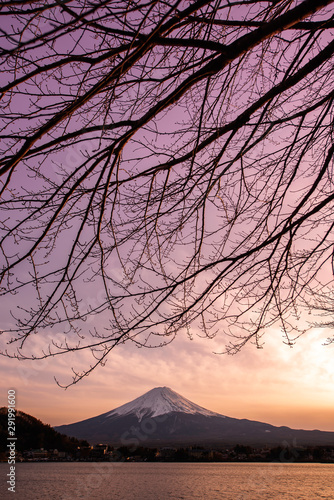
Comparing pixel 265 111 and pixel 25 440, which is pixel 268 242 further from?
pixel 25 440

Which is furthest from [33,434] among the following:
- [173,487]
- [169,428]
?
[169,428]

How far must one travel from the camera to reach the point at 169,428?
175 metres

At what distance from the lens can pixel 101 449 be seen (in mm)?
107562

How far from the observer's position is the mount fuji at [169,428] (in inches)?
5989

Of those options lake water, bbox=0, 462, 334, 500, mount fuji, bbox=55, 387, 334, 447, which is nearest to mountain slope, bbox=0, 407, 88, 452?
lake water, bbox=0, 462, 334, 500

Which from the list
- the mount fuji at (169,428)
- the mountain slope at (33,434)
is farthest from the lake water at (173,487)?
the mount fuji at (169,428)

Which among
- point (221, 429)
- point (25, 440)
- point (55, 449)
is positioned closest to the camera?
point (25, 440)

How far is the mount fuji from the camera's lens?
152125mm

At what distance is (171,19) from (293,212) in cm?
191

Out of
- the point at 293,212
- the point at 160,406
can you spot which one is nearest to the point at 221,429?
the point at 160,406

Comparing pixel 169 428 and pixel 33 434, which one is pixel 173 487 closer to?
pixel 33 434

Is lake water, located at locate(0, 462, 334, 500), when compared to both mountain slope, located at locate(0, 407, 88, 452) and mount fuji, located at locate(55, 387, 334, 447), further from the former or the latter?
mount fuji, located at locate(55, 387, 334, 447)

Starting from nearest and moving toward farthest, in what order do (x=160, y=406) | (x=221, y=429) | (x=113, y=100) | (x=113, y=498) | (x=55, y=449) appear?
(x=113, y=100) → (x=113, y=498) → (x=55, y=449) → (x=221, y=429) → (x=160, y=406)

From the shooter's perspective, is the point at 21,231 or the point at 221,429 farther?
the point at 221,429
